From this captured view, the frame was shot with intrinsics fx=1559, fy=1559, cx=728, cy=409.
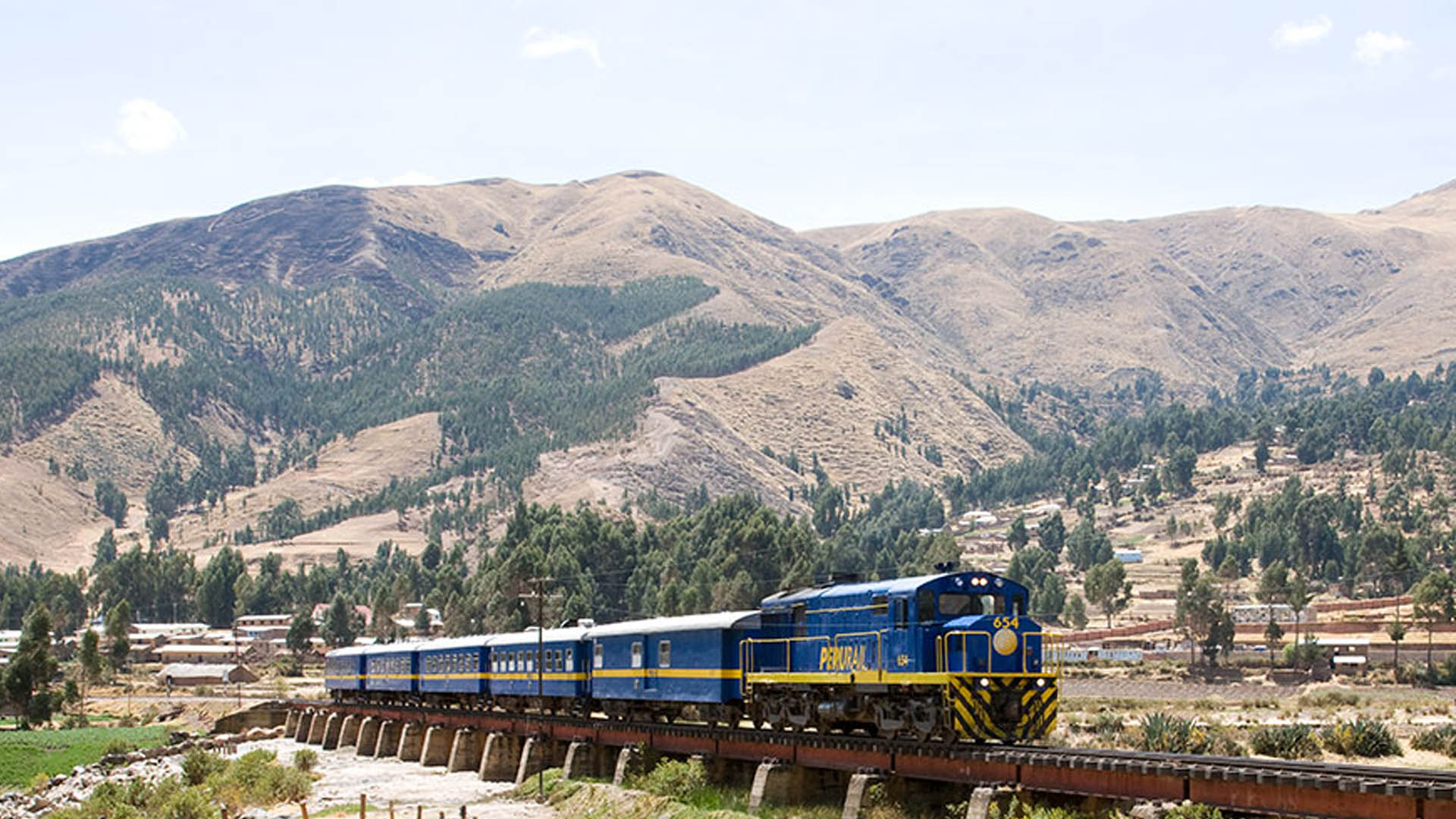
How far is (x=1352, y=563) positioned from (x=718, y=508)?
7842 cm

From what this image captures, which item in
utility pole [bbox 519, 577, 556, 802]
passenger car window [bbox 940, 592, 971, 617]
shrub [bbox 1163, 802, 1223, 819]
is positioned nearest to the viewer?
shrub [bbox 1163, 802, 1223, 819]

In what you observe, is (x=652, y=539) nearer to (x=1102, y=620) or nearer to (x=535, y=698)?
(x=1102, y=620)

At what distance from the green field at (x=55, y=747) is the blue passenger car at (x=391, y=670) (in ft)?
57.2

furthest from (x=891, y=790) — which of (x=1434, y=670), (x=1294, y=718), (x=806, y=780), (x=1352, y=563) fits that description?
(x=1352, y=563)

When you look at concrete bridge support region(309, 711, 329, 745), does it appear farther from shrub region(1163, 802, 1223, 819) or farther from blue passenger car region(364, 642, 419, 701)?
shrub region(1163, 802, 1223, 819)

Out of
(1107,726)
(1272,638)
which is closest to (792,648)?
(1107,726)

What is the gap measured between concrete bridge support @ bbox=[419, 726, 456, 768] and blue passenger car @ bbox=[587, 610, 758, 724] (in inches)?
638

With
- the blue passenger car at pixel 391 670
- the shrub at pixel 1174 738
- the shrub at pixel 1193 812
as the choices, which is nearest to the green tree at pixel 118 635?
the blue passenger car at pixel 391 670

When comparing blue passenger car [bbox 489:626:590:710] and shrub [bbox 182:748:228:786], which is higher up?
blue passenger car [bbox 489:626:590:710]

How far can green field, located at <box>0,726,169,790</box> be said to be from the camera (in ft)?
303

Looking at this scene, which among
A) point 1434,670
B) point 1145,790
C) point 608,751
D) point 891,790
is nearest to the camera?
point 1145,790

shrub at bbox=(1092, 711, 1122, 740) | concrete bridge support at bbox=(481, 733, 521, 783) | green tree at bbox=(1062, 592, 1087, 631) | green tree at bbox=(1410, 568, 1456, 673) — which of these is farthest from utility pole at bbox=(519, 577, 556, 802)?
green tree at bbox=(1062, 592, 1087, 631)

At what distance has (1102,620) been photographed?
188875mm

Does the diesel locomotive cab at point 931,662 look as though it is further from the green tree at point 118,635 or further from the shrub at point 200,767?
the green tree at point 118,635
